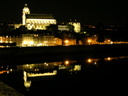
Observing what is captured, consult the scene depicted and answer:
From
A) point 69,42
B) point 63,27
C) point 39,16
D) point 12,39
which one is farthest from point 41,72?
point 39,16

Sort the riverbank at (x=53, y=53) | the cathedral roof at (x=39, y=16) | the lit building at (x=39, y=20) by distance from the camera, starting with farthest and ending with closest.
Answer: the cathedral roof at (x=39, y=16) < the lit building at (x=39, y=20) < the riverbank at (x=53, y=53)

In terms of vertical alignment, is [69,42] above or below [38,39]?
below

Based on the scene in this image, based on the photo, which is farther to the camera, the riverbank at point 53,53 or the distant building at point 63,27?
the distant building at point 63,27

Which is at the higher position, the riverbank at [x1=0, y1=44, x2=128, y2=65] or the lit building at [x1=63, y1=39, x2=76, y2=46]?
the lit building at [x1=63, y1=39, x2=76, y2=46]

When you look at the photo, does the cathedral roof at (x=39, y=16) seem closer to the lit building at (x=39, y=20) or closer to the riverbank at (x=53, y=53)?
the lit building at (x=39, y=20)

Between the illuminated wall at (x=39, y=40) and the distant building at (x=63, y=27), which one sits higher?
the distant building at (x=63, y=27)

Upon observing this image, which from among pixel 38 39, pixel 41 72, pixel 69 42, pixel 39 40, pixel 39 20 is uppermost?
pixel 39 20

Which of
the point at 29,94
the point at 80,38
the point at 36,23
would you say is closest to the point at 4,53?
the point at 29,94

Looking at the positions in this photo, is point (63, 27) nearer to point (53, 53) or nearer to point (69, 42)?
point (69, 42)

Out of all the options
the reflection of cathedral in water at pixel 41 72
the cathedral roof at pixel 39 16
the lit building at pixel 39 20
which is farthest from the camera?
the cathedral roof at pixel 39 16

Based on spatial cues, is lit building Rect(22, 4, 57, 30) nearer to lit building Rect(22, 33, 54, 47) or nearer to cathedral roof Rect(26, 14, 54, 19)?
cathedral roof Rect(26, 14, 54, 19)

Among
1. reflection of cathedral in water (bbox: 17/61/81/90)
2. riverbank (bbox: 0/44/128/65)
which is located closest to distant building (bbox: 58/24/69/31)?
riverbank (bbox: 0/44/128/65)

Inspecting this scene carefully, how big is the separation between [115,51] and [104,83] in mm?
28340

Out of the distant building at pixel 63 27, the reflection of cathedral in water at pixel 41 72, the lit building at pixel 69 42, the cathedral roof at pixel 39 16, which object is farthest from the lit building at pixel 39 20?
the reflection of cathedral in water at pixel 41 72
